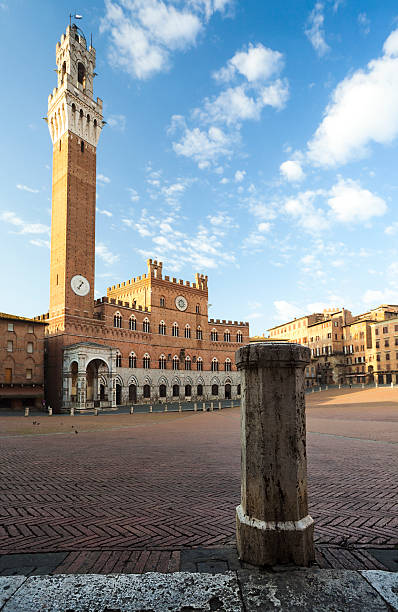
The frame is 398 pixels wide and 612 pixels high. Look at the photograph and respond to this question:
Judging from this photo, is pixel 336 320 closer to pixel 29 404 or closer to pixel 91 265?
pixel 91 265

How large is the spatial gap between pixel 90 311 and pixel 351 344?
5010 centimetres

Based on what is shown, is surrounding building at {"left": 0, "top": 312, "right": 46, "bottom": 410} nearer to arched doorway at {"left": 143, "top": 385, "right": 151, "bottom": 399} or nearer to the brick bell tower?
the brick bell tower

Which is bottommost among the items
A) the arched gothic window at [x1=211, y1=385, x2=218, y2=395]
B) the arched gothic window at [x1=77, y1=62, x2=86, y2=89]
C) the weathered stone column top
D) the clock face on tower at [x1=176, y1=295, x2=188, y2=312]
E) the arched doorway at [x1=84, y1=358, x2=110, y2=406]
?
the arched gothic window at [x1=211, y1=385, x2=218, y2=395]

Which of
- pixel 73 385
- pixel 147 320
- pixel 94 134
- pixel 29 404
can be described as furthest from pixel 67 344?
pixel 94 134

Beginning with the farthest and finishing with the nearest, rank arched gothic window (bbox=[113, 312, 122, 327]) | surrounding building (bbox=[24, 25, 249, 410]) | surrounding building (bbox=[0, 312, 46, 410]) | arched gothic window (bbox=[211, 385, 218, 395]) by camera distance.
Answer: arched gothic window (bbox=[211, 385, 218, 395]) < arched gothic window (bbox=[113, 312, 122, 327]) < surrounding building (bbox=[24, 25, 249, 410]) < surrounding building (bbox=[0, 312, 46, 410])

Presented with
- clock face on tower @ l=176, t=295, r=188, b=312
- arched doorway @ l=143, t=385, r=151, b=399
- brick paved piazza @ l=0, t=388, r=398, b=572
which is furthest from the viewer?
clock face on tower @ l=176, t=295, r=188, b=312

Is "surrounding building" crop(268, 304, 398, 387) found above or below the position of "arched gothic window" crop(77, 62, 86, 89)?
below

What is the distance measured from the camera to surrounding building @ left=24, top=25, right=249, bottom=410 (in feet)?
119

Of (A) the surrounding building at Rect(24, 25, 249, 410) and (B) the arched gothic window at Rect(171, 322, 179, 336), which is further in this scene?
(B) the arched gothic window at Rect(171, 322, 179, 336)

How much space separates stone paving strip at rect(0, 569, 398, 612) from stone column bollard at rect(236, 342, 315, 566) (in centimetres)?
Result: 21

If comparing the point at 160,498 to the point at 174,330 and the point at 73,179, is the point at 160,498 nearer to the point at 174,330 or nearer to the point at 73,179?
the point at 73,179

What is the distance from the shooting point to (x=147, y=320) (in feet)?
152

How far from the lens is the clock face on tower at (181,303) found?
167 ft

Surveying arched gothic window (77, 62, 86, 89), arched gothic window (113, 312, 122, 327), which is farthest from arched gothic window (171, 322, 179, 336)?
arched gothic window (77, 62, 86, 89)
